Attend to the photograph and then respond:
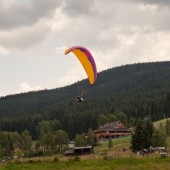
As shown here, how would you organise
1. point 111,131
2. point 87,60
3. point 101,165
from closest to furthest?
point 87,60 < point 101,165 < point 111,131

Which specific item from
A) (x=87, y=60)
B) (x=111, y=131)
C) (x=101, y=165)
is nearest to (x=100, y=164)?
(x=101, y=165)

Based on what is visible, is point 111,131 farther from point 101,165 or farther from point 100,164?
point 101,165

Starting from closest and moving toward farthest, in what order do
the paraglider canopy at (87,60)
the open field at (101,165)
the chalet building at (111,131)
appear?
the paraglider canopy at (87,60), the open field at (101,165), the chalet building at (111,131)

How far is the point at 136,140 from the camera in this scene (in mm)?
85500

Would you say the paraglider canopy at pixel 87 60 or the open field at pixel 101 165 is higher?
the paraglider canopy at pixel 87 60

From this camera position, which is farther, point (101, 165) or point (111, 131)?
point (111, 131)

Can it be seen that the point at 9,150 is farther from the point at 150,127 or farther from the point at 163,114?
the point at 163,114

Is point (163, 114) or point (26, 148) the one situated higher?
point (163, 114)

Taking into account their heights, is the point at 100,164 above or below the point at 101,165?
above

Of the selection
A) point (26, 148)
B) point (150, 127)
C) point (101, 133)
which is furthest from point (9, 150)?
point (150, 127)

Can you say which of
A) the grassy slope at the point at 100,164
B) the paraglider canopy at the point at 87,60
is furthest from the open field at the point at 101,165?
the paraglider canopy at the point at 87,60

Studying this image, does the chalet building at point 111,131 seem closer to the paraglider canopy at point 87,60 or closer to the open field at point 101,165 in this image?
the open field at point 101,165

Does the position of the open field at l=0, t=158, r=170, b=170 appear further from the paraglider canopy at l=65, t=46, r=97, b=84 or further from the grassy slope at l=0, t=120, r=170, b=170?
the paraglider canopy at l=65, t=46, r=97, b=84

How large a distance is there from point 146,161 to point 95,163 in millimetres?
6705
